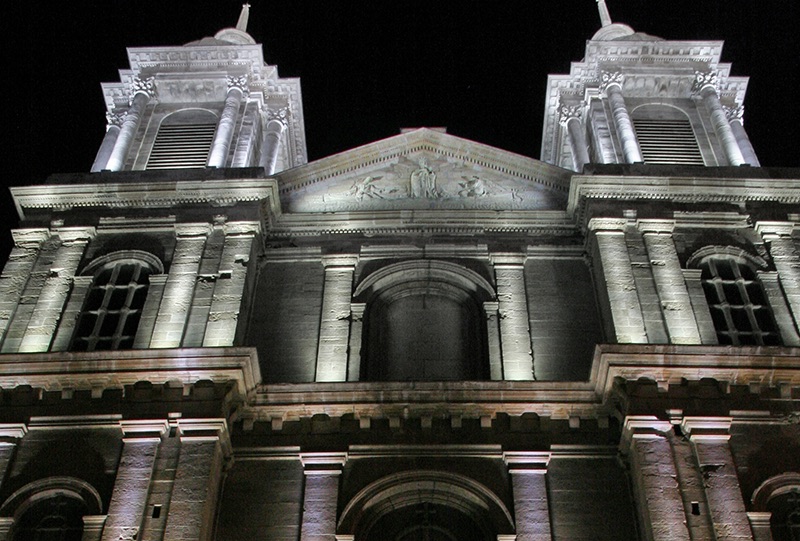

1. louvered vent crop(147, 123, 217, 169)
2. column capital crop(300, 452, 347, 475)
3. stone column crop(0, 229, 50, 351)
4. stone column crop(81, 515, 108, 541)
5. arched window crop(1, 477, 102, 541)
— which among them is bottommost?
stone column crop(81, 515, 108, 541)

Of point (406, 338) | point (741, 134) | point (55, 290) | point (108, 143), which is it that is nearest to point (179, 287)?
point (55, 290)

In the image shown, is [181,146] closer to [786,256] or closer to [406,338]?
[406,338]

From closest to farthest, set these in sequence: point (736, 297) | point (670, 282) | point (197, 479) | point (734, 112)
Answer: point (197, 479), point (670, 282), point (736, 297), point (734, 112)

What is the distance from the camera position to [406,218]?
28.3 meters

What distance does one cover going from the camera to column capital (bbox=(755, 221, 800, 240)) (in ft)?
88.7

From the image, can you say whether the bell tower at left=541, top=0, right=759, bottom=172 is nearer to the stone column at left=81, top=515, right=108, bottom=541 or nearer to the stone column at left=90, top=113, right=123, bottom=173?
the stone column at left=90, top=113, right=123, bottom=173

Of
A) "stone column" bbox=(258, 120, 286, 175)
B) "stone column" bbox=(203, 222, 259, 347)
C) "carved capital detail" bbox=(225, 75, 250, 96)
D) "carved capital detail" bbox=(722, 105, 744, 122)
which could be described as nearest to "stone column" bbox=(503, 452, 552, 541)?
"stone column" bbox=(203, 222, 259, 347)

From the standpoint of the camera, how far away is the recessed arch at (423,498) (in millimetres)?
20812

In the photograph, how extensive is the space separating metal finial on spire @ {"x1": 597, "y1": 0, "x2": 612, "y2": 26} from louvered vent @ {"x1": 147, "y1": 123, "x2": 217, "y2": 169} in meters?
17.6

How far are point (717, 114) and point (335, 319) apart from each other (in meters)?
15.2

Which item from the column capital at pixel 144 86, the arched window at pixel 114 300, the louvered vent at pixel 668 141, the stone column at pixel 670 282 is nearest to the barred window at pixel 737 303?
the stone column at pixel 670 282

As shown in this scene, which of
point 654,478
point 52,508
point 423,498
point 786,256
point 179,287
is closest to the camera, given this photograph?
point 654,478

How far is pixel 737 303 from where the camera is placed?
2555 centimetres

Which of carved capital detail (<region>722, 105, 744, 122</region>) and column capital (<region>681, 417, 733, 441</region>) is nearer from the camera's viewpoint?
column capital (<region>681, 417, 733, 441</region>)
